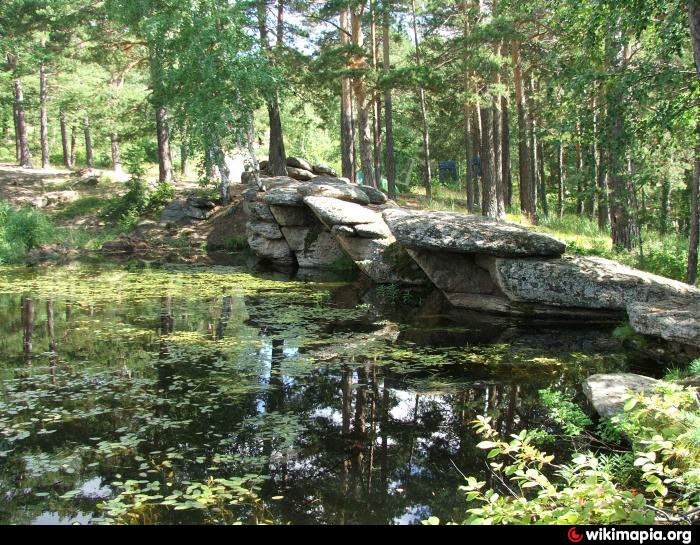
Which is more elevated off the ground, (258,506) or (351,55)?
(351,55)

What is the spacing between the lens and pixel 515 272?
11633mm

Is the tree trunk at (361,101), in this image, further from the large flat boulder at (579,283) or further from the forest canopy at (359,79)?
the large flat boulder at (579,283)

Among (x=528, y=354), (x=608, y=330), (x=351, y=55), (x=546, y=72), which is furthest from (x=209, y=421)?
(x=546, y=72)

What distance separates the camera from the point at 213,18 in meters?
20.0

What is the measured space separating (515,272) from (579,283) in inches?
47.4

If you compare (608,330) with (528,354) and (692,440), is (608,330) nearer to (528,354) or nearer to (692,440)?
(528,354)

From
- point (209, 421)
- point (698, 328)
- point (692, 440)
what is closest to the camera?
point (692, 440)

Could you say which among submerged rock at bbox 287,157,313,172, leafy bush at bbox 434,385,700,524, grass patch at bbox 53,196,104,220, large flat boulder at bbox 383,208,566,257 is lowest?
leafy bush at bbox 434,385,700,524

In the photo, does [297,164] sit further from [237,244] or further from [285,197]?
[285,197]

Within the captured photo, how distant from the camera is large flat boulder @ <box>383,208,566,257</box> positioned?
11664 mm

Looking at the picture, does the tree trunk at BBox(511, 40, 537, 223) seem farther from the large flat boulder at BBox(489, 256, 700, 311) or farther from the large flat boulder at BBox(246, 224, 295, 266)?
the large flat boulder at BBox(489, 256, 700, 311)

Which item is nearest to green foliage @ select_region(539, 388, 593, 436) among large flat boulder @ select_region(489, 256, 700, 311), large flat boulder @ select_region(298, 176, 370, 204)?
large flat boulder @ select_region(489, 256, 700, 311)

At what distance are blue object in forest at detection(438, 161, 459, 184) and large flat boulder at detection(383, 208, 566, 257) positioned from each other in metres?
25.0

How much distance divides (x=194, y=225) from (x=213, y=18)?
28.3 feet
